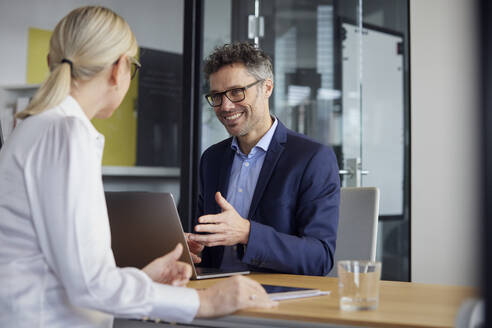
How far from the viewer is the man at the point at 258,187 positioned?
1566 mm

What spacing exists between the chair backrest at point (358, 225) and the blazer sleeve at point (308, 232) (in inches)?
6.0

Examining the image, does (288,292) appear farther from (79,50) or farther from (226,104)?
(226,104)

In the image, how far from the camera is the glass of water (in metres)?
1.06

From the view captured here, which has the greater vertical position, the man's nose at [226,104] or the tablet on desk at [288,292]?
the man's nose at [226,104]

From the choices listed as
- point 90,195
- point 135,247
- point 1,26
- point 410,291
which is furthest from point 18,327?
point 1,26

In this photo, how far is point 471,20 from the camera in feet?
1.42

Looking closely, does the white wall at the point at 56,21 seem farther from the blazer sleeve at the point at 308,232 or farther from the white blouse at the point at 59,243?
the white blouse at the point at 59,243

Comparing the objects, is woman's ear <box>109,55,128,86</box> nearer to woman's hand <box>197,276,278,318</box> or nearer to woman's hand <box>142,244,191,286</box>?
woman's hand <box>142,244,191,286</box>

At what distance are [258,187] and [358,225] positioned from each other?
40 cm

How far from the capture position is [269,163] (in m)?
1.93

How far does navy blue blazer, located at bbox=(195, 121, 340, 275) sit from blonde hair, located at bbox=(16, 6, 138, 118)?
0.67m

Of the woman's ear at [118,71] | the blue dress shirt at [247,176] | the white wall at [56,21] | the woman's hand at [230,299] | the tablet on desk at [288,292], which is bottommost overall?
the tablet on desk at [288,292]

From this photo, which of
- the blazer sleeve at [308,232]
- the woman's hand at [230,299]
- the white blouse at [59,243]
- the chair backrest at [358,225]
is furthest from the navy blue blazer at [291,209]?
the white blouse at [59,243]

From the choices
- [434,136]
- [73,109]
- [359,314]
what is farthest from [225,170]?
[434,136]
